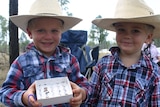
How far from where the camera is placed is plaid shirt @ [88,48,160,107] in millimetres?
1954

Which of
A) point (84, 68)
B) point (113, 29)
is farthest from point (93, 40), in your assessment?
point (113, 29)

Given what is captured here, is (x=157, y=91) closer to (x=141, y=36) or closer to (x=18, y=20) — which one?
(x=141, y=36)

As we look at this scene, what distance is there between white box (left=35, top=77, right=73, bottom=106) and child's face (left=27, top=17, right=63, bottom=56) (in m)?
0.35

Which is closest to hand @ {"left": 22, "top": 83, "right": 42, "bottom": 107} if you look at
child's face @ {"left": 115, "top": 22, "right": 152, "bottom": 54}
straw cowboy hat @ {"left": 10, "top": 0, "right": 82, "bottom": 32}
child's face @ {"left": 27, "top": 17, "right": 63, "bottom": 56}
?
child's face @ {"left": 27, "top": 17, "right": 63, "bottom": 56}

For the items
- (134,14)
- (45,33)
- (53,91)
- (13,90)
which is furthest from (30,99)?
(134,14)

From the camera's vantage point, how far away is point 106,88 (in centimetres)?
204

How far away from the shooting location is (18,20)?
80.8 inches

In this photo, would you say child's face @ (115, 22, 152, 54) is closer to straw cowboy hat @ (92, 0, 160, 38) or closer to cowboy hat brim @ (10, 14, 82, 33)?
straw cowboy hat @ (92, 0, 160, 38)

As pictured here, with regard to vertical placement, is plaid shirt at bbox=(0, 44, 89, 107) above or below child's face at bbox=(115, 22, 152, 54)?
below

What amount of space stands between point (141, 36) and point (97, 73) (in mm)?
435

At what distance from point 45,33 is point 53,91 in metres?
0.49

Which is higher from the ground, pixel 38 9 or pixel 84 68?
pixel 38 9

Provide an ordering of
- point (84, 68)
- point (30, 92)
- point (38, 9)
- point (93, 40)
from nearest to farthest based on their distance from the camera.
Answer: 1. point (30, 92)
2. point (38, 9)
3. point (84, 68)
4. point (93, 40)

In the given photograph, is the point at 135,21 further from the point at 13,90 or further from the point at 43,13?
the point at 13,90
